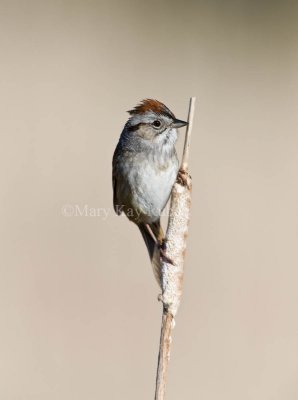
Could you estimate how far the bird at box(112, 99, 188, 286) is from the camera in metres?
3.16

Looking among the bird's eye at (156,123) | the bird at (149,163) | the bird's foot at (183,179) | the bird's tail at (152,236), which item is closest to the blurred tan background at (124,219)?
the bird's tail at (152,236)

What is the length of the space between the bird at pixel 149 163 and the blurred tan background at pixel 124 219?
0.92 meters

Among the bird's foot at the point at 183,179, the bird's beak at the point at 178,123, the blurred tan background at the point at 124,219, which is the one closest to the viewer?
the bird's foot at the point at 183,179

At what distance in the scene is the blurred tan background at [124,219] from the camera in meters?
3.94

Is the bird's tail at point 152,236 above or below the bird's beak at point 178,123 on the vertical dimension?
below

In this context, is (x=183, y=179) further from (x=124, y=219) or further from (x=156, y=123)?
(x=124, y=219)

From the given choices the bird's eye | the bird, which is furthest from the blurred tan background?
the bird's eye

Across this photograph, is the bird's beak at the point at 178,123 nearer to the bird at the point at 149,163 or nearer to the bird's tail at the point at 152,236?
the bird at the point at 149,163

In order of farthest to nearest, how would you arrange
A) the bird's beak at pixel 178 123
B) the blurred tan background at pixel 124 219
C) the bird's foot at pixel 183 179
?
1. the blurred tan background at pixel 124 219
2. the bird's beak at pixel 178 123
3. the bird's foot at pixel 183 179

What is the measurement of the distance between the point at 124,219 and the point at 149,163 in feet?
4.54
